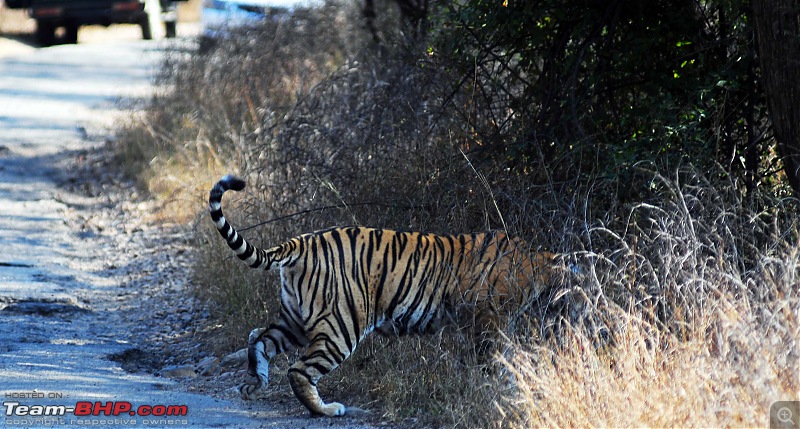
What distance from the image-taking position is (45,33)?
Answer: 26141 mm

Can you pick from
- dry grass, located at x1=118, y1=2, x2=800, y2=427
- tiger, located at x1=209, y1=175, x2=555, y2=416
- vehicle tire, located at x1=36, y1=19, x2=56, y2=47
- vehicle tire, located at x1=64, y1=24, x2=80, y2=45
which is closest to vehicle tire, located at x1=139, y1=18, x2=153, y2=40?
vehicle tire, located at x1=64, y1=24, x2=80, y2=45

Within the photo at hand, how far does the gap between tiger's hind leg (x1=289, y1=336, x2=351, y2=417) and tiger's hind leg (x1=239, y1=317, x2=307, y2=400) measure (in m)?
0.33

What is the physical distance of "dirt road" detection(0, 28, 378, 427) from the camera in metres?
6.18

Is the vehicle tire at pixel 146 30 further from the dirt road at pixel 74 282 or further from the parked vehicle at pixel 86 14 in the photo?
the dirt road at pixel 74 282

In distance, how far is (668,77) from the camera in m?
7.76

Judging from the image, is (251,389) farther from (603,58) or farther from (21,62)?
(21,62)

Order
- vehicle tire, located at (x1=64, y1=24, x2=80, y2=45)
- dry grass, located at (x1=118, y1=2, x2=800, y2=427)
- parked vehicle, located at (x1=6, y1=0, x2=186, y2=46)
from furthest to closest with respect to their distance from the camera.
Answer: vehicle tire, located at (x1=64, y1=24, x2=80, y2=45) → parked vehicle, located at (x1=6, y1=0, x2=186, y2=46) → dry grass, located at (x1=118, y1=2, x2=800, y2=427)

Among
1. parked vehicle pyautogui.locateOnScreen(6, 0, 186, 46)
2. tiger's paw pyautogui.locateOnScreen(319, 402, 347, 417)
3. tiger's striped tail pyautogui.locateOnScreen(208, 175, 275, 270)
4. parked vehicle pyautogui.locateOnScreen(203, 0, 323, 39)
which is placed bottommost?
tiger's paw pyautogui.locateOnScreen(319, 402, 347, 417)

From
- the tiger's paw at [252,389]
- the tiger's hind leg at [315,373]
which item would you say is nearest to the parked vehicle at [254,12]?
the tiger's paw at [252,389]

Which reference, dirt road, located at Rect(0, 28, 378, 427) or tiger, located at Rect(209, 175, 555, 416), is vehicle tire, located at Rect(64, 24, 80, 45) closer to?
dirt road, located at Rect(0, 28, 378, 427)

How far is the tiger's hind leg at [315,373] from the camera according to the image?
6160 mm

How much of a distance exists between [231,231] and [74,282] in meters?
3.91

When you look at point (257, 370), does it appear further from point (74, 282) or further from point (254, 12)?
point (254, 12)

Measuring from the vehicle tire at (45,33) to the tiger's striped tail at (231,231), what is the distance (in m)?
21.6
